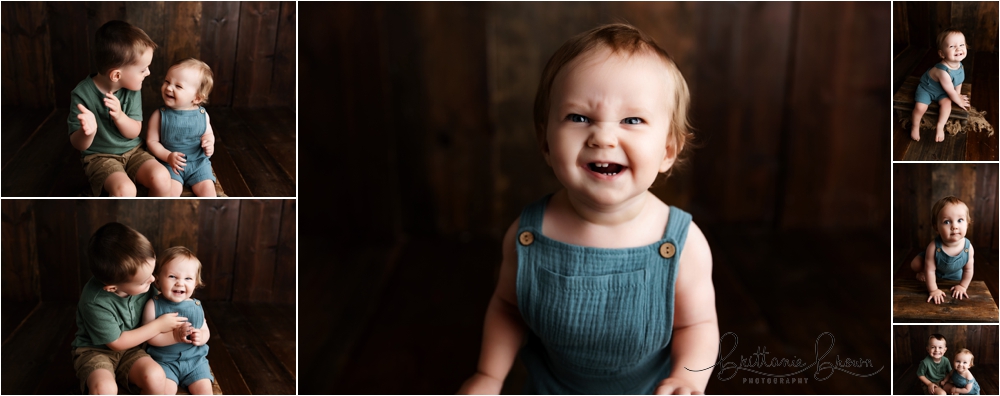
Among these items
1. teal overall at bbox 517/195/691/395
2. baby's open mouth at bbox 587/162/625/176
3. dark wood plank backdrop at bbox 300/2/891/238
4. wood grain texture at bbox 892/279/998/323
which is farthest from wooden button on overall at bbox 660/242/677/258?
dark wood plank backdrop at bbox 300/2/891/238

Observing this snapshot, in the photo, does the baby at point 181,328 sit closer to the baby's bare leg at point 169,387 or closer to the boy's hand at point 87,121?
the baby's bare leg at point 169,387

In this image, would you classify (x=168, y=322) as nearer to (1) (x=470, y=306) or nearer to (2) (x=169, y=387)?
(2) (x=169, y=387)

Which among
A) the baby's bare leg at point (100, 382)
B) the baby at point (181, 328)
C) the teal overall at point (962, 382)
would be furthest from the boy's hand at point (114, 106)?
the teal overall at point (962, 382)

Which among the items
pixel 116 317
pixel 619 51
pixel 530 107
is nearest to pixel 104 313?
pixel 116 317

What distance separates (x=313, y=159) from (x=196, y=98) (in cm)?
84

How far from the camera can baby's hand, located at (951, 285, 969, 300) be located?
696mm

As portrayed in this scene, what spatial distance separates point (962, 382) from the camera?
70 cm

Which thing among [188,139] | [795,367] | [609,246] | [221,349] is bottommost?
[795,367]

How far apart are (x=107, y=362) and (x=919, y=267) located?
0.79 m

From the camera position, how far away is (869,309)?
123 centimetres

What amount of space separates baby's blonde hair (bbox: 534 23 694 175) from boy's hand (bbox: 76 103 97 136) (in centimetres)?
41

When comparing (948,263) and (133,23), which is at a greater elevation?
(133,23)

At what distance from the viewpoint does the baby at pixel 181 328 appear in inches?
25.5

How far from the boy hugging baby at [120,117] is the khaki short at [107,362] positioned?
144 mm
